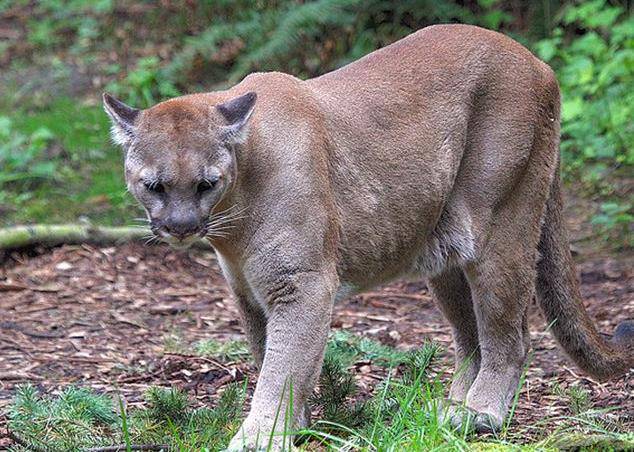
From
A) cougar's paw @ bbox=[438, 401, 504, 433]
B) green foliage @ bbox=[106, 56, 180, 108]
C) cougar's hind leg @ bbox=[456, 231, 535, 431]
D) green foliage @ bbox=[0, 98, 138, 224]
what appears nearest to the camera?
cougar's paw @ bbox=[438, 401, 504, 433]

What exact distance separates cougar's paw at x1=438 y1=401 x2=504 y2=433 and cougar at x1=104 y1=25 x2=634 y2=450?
16mm

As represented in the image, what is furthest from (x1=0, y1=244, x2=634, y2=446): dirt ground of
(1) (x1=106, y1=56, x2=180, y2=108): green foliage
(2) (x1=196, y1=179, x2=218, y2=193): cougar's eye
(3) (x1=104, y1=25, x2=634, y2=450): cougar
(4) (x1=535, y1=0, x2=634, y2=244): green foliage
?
(1) (x1=106, y1=56, x2=180, y2=108): green foliage

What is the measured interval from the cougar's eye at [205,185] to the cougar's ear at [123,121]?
38 cm

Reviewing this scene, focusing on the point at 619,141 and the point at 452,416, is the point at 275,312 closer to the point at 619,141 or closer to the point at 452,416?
the point at 452,416

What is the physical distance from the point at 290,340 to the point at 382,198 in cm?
93

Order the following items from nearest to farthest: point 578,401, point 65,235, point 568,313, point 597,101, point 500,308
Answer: point 578,401
point 500,308
point 568,313
point 65,235
point 597,101

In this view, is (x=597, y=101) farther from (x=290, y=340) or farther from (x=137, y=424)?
(x=137, y=424)

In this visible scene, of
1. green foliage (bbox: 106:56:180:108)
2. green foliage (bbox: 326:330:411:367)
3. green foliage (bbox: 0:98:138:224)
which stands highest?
green foliage (bbox: 326:330:411:367)

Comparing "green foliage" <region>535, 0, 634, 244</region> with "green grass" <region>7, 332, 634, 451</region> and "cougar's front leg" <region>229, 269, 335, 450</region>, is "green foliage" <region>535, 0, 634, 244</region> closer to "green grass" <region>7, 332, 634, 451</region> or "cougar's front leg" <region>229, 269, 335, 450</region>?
A: "green grass" <region>7, 332, 634, 451</region>

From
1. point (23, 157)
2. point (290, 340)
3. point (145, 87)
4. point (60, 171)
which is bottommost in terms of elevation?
point (145, 87)

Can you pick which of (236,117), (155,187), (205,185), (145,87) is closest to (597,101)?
(145,87)

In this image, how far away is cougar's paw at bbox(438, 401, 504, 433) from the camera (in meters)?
4.74

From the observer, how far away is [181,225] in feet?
14.6

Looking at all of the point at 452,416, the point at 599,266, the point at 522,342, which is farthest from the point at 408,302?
the point at 452,416
